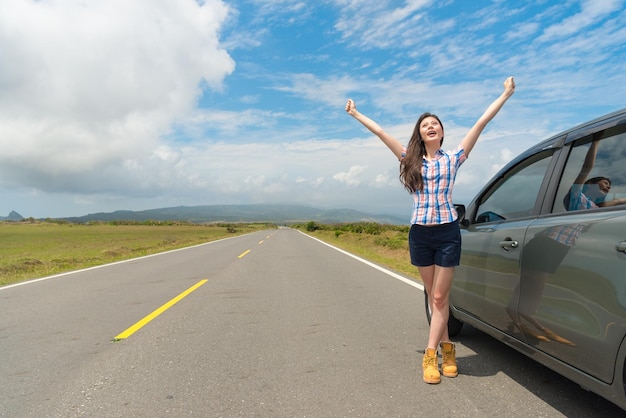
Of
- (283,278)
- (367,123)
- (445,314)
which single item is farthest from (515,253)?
(283,278)

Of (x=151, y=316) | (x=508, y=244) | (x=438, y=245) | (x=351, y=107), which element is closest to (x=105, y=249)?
(x=151, y=316)

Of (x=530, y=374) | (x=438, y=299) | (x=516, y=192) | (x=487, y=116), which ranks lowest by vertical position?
(x=530, y=374)

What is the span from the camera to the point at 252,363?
142 inches

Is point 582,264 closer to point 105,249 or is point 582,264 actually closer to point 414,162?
point 414,162

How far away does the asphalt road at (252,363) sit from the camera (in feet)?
9.04

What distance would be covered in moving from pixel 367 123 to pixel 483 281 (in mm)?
1608

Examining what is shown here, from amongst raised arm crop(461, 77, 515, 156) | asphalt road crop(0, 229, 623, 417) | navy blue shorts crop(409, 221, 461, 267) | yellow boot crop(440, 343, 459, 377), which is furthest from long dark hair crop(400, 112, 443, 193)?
asphalt road crop(0, 229, 623, 417)

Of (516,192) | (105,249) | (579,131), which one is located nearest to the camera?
(579,131)

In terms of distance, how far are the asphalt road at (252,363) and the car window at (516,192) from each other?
1.28 meters

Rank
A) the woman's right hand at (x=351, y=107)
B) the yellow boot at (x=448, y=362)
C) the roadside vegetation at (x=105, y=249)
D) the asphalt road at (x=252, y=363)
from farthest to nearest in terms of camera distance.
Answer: the roadside vegetation at (x=105, y=249), the woman's right hand at (x=351, y=107), the yellow boot at (x=448, y=362), the asphalt road at (x=252, y=363)

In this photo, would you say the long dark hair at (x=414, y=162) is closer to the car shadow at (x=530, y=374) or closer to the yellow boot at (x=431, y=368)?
the yellow boot at (x=431, y=368)

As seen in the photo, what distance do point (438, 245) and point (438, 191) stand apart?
412mm

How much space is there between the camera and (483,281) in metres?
3.29

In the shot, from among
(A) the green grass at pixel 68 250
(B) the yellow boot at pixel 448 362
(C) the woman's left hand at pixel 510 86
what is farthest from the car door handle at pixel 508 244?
(A) the green grass at pixel 68 250
